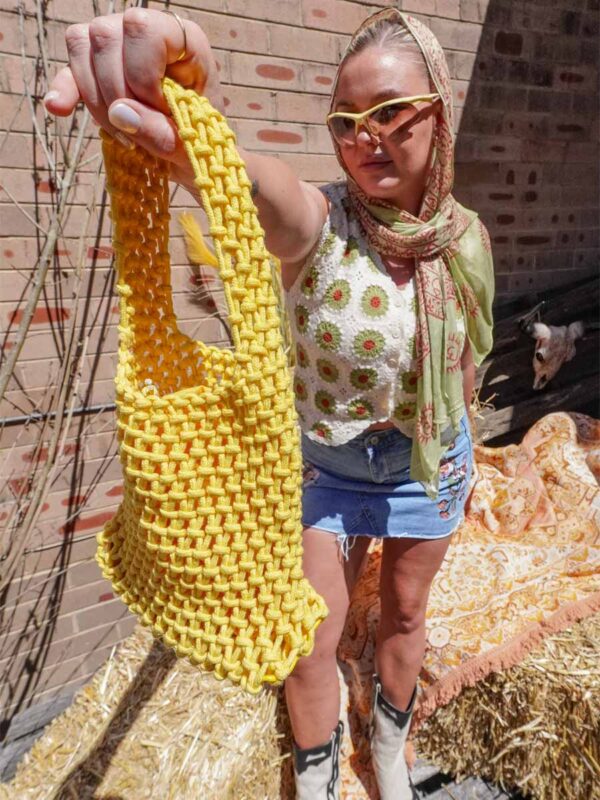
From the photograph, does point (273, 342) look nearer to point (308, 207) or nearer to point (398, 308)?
point (308, 207)

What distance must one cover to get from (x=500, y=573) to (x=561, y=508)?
53 cm

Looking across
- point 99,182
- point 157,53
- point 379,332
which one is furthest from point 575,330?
point 157,53

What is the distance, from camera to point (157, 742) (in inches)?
68.2

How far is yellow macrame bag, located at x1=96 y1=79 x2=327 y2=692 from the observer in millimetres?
699

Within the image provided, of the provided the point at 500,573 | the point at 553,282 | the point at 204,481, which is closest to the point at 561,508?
the point at 500,573

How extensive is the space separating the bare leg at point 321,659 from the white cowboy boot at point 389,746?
0.62 ft

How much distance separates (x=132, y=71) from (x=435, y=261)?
77 cm

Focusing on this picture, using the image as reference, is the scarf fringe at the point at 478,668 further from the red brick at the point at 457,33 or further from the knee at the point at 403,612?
the red brick at the point at 457,33

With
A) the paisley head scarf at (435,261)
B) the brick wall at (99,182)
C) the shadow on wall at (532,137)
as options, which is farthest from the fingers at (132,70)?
the shadow on wall at (532,137)

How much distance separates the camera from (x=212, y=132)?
2.19 ft

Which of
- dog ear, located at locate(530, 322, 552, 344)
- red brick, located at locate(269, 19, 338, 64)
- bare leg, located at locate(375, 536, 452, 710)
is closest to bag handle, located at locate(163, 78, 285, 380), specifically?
bare leg, located at locate(375, 536, 452, 710)

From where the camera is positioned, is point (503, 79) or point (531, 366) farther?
point (531, 366)

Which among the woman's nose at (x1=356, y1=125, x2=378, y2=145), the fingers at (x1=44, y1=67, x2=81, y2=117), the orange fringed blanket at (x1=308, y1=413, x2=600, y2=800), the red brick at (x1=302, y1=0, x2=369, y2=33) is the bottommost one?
the orange fringed blanket at (x1=308, y1=413, x2=600, y2=800)

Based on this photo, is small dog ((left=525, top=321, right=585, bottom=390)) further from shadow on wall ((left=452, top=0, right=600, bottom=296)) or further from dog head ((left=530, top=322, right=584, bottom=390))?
shadow on wall ((left=452, top=0, right=600, bottom=296))
